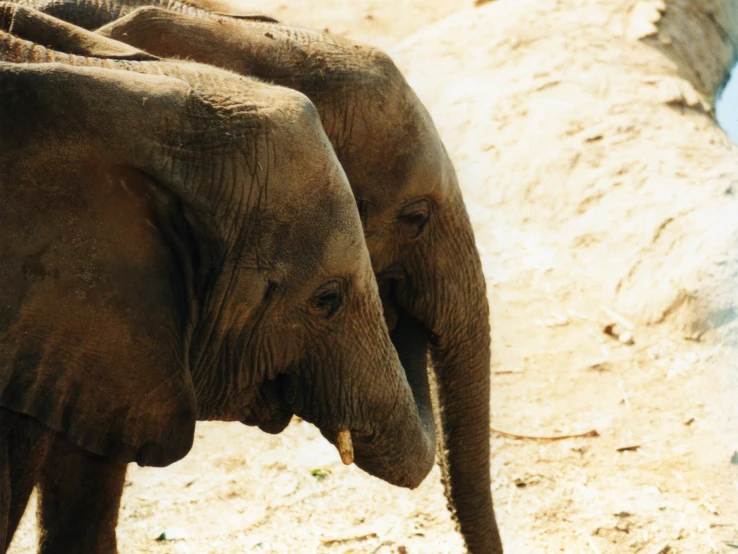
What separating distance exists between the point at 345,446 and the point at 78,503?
93 cm

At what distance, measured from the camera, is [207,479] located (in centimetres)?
505

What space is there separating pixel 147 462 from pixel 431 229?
4.53 feet

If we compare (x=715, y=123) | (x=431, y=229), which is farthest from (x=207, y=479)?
(x=715, y=123)

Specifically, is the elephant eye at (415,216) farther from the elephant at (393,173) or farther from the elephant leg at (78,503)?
the elephant leg at (78,503)

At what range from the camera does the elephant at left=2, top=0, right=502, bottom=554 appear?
3.54 meters

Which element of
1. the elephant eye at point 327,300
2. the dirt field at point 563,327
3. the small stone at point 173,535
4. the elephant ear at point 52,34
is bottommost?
the small stone at point 173,535

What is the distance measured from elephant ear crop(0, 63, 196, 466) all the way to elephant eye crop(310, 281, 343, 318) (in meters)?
0.35

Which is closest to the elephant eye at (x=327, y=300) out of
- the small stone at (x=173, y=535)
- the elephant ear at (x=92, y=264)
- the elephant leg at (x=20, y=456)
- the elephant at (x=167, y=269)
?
the elephant at (x=167, y=269)

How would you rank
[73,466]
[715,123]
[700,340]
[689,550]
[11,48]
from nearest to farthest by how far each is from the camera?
[11,48], [73,466], [689,550], [700,340], [715,123]

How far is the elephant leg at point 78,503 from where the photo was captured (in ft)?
12.1

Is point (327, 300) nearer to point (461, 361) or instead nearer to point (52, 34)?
point (52, 34)

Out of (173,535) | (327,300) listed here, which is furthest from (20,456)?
(173,535)

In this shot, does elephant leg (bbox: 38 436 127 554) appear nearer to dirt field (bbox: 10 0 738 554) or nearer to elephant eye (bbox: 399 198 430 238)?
dirt field (bbox: 10 0 738 554)

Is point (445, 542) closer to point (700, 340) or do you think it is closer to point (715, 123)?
point (700, 340)
